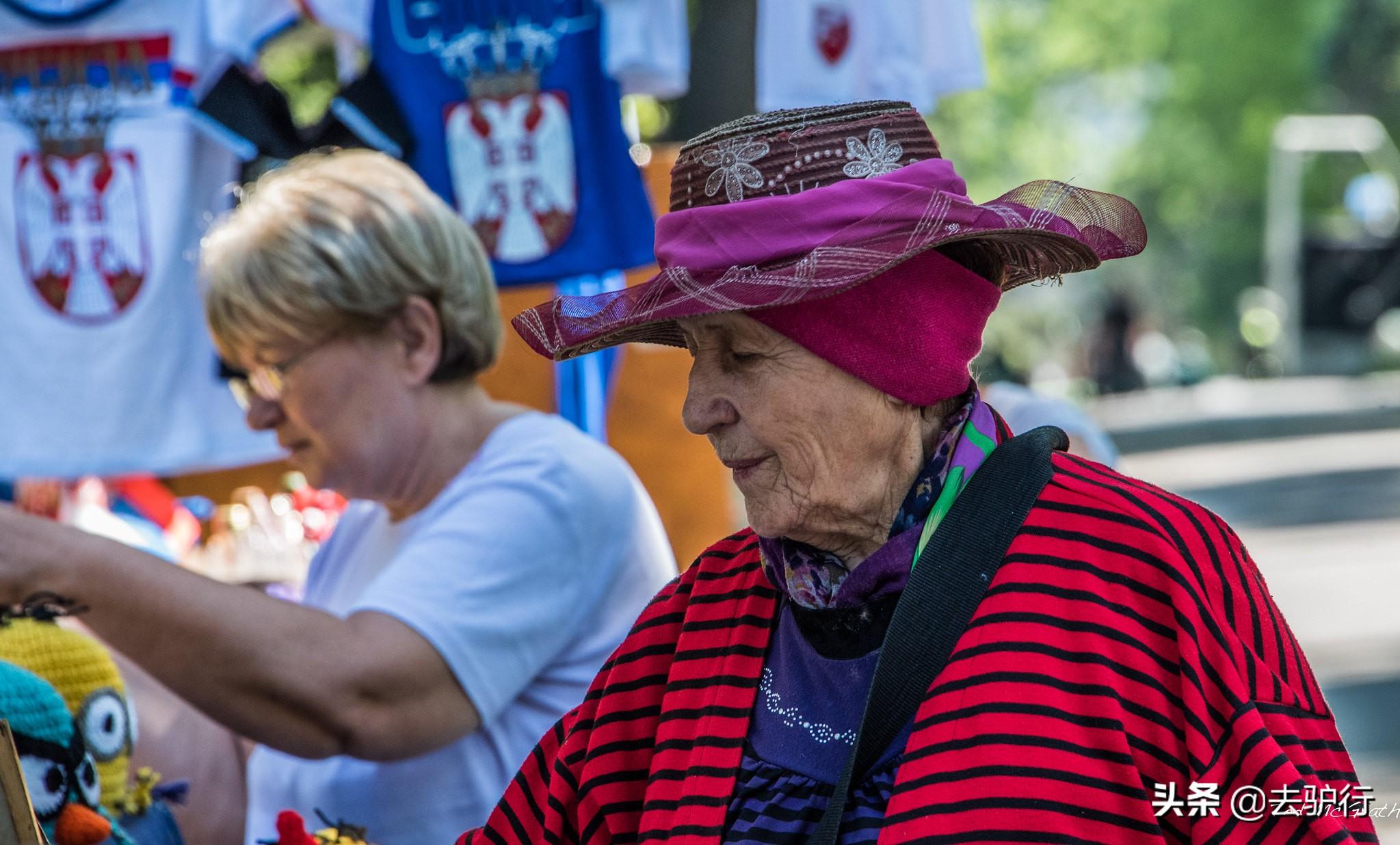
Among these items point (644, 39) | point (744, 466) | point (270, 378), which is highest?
point (644, 39)

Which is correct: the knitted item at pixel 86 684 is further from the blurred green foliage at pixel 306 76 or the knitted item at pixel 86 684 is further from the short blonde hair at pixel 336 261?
the blurred green foliage at pixel 306 76

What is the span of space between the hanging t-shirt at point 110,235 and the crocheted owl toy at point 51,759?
196 centimetres

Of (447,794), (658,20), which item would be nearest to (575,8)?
(658,20)

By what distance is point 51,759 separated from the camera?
1833 millimetres

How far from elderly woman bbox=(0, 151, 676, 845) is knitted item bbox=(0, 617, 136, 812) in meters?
0.05

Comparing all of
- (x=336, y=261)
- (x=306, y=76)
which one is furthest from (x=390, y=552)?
(x=306, y=76)

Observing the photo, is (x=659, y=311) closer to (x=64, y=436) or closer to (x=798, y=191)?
(x=798, y=191)

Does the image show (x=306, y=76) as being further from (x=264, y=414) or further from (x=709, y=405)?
(x=709, y=405)

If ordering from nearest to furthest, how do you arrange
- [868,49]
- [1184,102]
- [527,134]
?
[527,134]
[868,49]
[1184,102]

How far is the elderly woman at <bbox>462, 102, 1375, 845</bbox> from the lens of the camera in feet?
4.37

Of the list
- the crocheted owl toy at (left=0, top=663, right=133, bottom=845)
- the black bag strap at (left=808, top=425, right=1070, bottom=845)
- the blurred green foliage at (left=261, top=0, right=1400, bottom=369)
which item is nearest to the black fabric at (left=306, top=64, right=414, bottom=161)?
the crocheted owl toy at (left=0, top=663, right=133, bottom=845)

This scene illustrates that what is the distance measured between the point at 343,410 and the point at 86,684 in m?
0.59

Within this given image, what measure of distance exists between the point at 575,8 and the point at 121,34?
109 centimetres

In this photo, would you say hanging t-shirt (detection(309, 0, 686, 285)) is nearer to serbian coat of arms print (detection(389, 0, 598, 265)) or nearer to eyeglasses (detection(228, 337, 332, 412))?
serbian coat of arms print (detection(389, 0, 598, 265))
